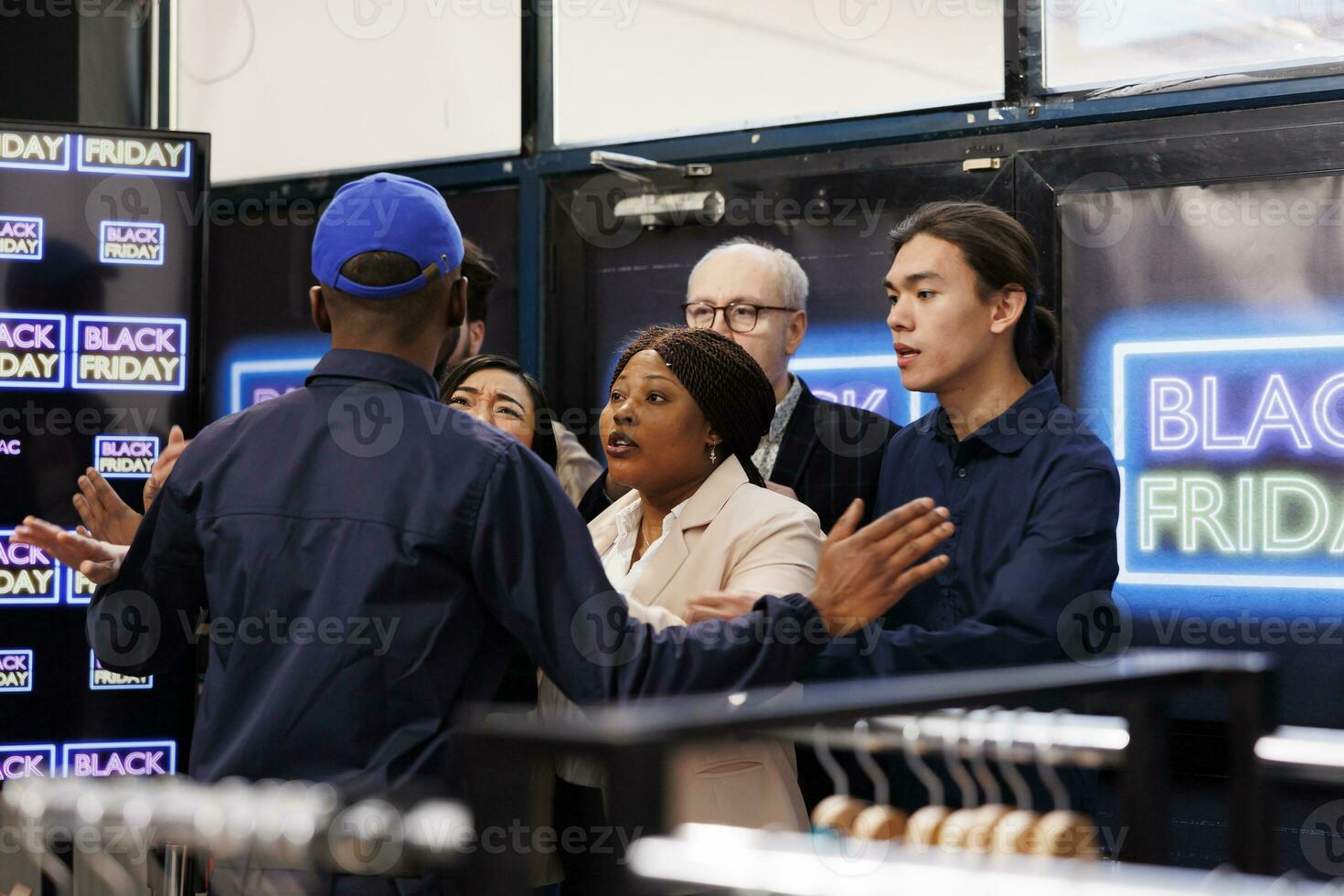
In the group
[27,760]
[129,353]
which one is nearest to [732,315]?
[129,353]

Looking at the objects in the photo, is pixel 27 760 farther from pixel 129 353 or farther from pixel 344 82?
pixel 344 82

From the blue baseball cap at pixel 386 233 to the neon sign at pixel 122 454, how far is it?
2.26 meters

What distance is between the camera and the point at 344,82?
16.8 ft

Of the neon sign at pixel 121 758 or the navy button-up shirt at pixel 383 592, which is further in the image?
the neon sign at pixel 121 758

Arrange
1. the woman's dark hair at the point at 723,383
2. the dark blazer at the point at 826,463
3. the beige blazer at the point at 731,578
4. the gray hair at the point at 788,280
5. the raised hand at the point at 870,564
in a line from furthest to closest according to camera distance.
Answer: the gray hair at the point at 788,280
the dark blazer at the point at 826,463
the woman's dark hair at the point at 723,383
the beige blazer at the point at 731,578
the raised hand at the point at 870,564

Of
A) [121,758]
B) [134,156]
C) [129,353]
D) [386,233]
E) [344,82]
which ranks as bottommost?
[121,758]

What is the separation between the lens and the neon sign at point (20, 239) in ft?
13.1

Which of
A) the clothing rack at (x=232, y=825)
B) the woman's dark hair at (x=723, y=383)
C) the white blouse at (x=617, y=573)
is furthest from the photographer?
the woman's dark hair at (x=723, y=383)

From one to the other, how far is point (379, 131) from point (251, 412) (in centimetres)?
322

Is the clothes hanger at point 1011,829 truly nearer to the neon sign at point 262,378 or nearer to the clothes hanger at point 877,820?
the clothes hanger at point 877,820

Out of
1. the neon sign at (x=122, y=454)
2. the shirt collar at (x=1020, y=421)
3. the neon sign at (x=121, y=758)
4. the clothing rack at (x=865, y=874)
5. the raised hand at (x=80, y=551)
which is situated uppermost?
the shirt collar at (x=1020, y=421)

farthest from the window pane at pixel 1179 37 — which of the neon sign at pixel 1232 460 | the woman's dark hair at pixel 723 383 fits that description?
the woman's dark hair at pixel 723 383

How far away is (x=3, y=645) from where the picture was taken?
12.9 feet

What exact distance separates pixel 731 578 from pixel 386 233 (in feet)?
2.72
